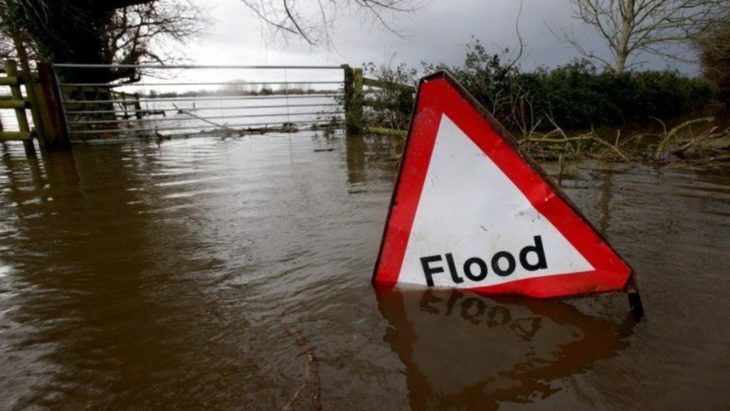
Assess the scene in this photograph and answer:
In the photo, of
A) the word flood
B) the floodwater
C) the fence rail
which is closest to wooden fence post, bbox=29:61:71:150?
the fence rail

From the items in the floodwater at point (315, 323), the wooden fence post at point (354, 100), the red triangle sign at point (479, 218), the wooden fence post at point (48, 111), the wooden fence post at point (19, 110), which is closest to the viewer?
the floodwater at point (315, 323)

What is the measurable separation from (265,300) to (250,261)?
440mm

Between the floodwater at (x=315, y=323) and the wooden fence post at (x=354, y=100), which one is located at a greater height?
the wooden fence post at (x=354, y=100)

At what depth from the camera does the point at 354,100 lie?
8906 mm

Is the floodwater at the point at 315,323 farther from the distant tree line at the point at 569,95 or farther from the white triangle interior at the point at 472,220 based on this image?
the distant tree line at the point at 569,95

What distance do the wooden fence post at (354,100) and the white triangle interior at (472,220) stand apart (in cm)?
751

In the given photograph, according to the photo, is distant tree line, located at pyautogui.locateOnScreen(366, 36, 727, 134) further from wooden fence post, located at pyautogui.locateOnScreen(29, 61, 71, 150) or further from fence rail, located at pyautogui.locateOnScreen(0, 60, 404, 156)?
wooden fence post, located at pyautogui.locateOnScreen(29, 61, 71, 150)

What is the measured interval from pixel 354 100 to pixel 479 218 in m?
7.86

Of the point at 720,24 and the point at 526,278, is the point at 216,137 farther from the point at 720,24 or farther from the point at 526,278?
the point at 720,24

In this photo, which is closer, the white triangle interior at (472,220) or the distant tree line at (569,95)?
the white triangle interior at (472,220)

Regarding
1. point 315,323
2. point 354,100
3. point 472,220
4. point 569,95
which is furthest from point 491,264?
point 569,95

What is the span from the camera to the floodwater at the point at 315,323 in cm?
103

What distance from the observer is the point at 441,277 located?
5.14 ft

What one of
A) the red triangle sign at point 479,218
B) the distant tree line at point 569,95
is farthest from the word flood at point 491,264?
the distant tree line at point 569,95
